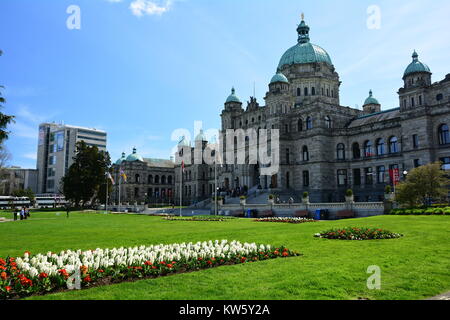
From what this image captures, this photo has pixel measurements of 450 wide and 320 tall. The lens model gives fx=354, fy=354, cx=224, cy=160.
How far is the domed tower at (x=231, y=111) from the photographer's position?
7944 centimetres

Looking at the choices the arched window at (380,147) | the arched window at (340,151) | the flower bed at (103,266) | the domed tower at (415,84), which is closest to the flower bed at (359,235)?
the flower bed at (103,266)

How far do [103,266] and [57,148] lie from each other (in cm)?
17097

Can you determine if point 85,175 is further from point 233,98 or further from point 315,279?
point 315,279

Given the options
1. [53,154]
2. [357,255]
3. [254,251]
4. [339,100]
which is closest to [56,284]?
[254,251]

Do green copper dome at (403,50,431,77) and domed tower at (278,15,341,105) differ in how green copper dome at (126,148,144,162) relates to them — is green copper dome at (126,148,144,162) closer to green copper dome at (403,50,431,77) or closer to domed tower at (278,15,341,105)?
domed tower at (278,15,341,105)

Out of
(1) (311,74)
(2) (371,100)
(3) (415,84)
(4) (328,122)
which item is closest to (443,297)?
(3) (415,84)

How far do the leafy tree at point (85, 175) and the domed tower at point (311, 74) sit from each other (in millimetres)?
44853

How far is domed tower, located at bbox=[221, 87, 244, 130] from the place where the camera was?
7944 cm

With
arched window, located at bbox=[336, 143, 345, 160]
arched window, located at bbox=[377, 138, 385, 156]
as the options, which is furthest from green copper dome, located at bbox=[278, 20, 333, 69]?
arched window, located at bbox=[377, 138, 385, 156]

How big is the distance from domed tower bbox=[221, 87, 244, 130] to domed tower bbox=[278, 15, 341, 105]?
14.0 m

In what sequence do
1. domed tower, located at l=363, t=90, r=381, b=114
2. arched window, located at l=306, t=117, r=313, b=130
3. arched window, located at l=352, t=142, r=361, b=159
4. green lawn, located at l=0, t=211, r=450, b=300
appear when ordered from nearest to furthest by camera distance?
green lawn, located at l=0, t=211, r=450, b=300 → arched window, located at l=352, t=142, r=361, b=159 → arched window, located at l=306, t=117, r=313, b=130 → domed tower, located at l=363, t=90, r=381, b=114

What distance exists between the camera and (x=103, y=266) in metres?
10.5

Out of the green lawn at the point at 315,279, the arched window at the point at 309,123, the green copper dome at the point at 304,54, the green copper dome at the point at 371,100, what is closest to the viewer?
the green lawn at the point at 315,279

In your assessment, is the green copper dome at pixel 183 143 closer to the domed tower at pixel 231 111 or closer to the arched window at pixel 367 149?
the domed tower at pixel 231 111
